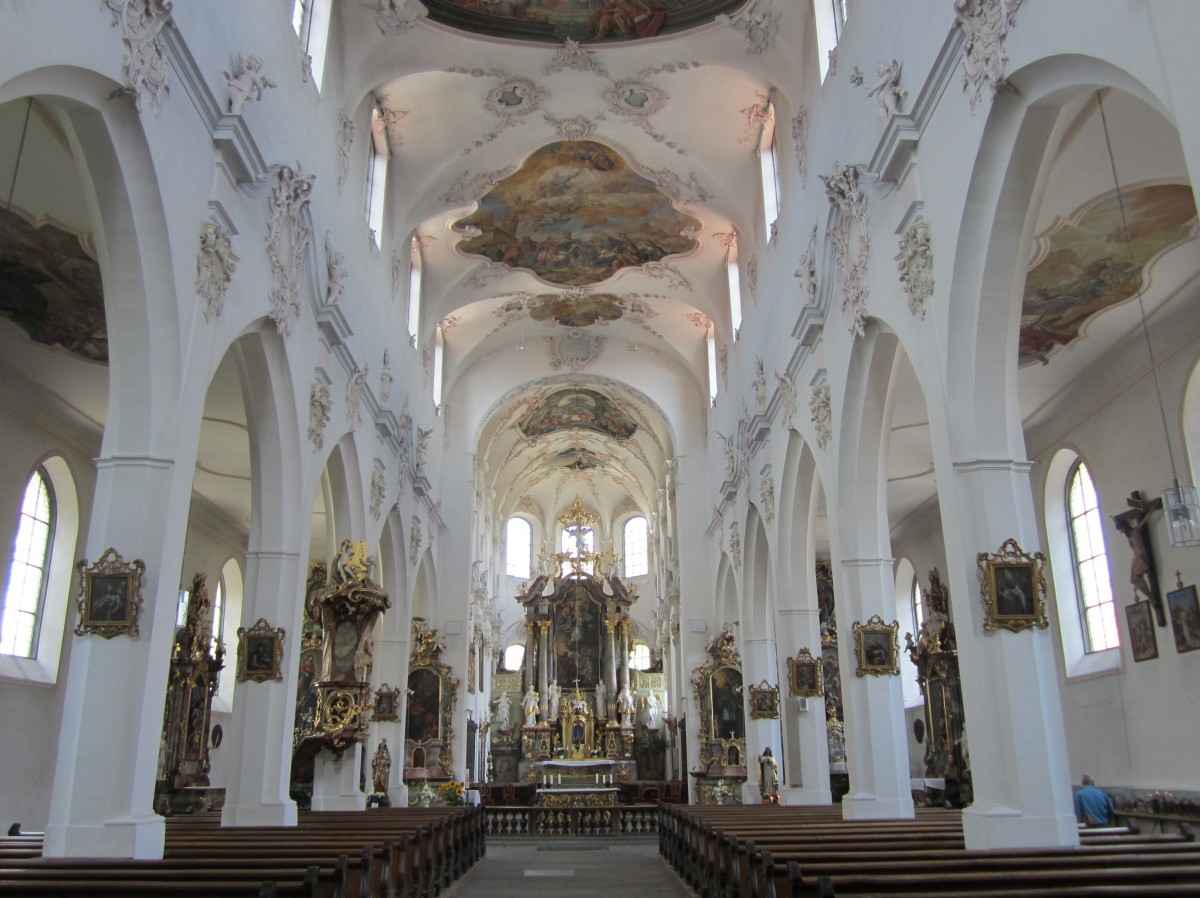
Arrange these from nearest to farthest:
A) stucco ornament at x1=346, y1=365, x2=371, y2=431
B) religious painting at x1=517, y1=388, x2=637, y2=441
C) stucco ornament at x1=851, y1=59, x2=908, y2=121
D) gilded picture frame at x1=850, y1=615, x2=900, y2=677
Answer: stucco ornament at x1=851, y1=59, x2=908, y2=121
gilded picture frame at x1=850, y1=615, x2=900, y2=677
stucco ornament at x1=346, y1=365, x2=371, y2=431
religious painting at x1=517, y1=388, x2=637, y2=441

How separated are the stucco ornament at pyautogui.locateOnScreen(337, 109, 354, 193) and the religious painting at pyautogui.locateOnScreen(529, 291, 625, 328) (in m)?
9.63

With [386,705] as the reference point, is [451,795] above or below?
below

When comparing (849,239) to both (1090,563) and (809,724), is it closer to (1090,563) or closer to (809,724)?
(1090,563)

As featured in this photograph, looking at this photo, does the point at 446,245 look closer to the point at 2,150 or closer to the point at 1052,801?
the point at 2,150

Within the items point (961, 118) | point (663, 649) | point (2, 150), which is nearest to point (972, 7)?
point (961, 118)

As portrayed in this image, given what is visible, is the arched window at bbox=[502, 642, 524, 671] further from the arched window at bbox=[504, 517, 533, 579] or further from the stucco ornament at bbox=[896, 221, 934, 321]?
the stucco ornament at bbox=[896, 221, 934, 321]

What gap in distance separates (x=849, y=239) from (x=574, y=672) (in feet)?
91.8

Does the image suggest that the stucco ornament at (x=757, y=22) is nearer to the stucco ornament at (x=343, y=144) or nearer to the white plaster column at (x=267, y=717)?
the stucco ornament at (x=343, y=144)

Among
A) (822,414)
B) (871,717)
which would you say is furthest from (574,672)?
(871,717)

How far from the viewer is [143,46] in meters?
7.64

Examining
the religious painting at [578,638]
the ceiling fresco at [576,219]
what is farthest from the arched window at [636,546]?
the ceiling fresco at [576,219]

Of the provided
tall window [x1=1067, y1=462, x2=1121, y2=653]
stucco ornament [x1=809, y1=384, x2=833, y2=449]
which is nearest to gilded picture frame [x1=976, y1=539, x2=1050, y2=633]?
stucco ornament [x1=809, y1=384, x2=833, y2=449]

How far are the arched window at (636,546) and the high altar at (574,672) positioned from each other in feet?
10.4

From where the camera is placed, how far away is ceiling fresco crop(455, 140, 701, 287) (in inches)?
776
